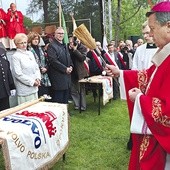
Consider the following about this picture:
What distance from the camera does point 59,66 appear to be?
19.7ft

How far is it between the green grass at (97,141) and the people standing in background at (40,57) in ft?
3.12

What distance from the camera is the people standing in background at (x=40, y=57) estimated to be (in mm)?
5793

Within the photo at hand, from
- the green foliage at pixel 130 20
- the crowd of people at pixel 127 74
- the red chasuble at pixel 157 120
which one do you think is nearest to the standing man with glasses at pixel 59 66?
the crowd of people at pixel 127 74

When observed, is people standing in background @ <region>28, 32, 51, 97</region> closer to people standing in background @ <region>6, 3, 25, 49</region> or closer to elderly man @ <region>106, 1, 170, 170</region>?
people standing in background @ <region>6, 3, 25, 49</region>

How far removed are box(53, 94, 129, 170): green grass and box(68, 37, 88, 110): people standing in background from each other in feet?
1.05

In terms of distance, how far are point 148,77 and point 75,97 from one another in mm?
4973

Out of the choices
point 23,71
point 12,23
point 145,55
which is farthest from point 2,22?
point 145,55

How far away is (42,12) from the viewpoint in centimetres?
1043

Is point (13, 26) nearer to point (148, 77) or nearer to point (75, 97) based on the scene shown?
point (75, 97)

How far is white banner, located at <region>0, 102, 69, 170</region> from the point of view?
2.87m

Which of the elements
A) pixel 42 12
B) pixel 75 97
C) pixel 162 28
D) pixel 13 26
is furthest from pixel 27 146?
pixel 42 12

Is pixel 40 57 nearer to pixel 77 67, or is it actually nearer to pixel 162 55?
pixel 77 67

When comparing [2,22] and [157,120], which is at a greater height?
[2,22]

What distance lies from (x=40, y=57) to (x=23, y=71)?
3.42 feet
